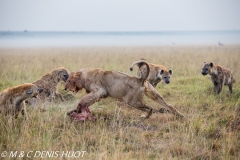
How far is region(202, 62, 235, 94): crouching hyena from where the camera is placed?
349 inches

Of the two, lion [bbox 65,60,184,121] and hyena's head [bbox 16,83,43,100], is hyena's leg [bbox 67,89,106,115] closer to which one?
lion [bbox 65,60,184,121]

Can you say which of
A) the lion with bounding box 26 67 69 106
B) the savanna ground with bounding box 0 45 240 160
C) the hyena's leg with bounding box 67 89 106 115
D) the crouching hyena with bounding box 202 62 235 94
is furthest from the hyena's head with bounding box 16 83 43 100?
the crouching hyena with bounding box 202 62 235 94

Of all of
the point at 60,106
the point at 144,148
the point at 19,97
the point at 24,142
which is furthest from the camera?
the point at 60,106

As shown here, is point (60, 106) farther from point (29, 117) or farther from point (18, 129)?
point (18, 129)

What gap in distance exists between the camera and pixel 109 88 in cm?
638

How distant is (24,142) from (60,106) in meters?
2.86

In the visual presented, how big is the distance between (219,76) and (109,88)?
3.70m

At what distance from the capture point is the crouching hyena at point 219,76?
8875 mm

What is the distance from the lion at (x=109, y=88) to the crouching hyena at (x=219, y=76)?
286cm

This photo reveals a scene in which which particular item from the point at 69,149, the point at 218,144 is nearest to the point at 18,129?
the point at 69,149

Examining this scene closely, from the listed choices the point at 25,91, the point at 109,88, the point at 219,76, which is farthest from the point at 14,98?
the point at 219,76

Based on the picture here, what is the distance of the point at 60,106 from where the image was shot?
743cm

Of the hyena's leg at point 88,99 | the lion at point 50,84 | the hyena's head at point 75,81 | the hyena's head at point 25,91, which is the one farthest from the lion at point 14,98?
the lion at point 50,84

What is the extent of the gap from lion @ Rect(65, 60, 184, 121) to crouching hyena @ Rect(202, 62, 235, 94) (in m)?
2.86
